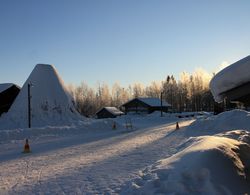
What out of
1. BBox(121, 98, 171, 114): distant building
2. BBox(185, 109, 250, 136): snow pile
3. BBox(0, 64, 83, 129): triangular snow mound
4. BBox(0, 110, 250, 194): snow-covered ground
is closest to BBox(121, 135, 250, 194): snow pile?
BBox(0, 110, 250, 194): snow-covered ground

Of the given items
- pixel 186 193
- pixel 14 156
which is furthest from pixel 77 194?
pixel 14 156

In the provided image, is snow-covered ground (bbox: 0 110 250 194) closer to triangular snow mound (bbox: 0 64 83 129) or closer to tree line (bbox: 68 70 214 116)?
triangular snow mound (bbox: 0 64 83 129)

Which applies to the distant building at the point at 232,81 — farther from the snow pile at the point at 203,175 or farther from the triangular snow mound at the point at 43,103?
the triangular snow mound at the point at 43,103

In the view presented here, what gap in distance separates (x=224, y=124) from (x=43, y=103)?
70.3ft

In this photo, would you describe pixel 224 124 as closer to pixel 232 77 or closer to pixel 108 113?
pixel 232 77

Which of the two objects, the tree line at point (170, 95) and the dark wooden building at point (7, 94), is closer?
the dark wooden building at point (7, 94)

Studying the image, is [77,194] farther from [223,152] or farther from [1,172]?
[1,172]

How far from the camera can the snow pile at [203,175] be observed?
253 inches

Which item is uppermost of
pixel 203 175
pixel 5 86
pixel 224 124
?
pixel 5 86

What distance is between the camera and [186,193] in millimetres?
6211

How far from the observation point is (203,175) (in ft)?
22.0

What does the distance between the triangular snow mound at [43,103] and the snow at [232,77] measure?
3080 cm

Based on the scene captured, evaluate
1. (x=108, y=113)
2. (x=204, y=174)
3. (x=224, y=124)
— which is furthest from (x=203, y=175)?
(x=108, y=113)

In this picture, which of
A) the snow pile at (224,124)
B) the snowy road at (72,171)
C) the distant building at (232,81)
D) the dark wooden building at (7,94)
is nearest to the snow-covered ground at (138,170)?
the snowy road at (72,171)
